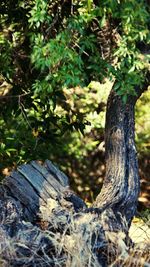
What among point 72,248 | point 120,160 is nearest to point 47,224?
point 72,248

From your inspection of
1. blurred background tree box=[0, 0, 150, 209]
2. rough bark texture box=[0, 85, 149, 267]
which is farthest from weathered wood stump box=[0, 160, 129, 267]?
blurred background tree box=[0, 0, 150, 209]

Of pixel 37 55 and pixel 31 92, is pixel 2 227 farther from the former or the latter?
pixel 31 92

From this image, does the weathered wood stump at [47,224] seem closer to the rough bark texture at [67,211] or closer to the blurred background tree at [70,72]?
the rough bark texture at [67,211]

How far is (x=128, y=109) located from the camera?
235 inches

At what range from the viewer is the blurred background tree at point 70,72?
15.2 ft

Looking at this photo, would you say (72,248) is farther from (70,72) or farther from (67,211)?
(70,72)

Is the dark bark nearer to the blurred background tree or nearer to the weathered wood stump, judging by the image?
the blurred background tree

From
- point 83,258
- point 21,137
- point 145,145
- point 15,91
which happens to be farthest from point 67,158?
point 83,258

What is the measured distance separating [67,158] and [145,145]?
1.21m

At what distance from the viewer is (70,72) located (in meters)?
4.67

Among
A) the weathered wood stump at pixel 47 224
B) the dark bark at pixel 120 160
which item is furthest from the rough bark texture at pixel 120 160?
the weathered wood stump at pixel 47 224

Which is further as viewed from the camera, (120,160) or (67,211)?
(120,160)

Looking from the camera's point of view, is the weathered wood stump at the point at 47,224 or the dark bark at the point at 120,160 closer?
the weathered wood stump at the point at 47,224

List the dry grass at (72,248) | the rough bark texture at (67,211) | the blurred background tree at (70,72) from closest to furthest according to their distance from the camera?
1. the dry grass at (72,248)
2. the rough bark texture at (67,211)
3. the blurred background tree at (70,72)
